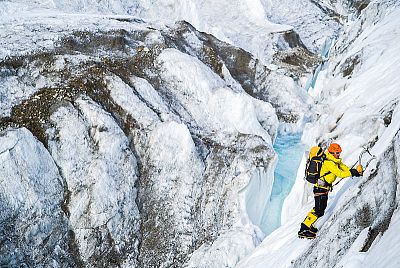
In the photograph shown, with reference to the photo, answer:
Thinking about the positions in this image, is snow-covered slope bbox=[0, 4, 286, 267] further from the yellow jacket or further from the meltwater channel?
the yellow jacket

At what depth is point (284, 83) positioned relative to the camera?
112 ft

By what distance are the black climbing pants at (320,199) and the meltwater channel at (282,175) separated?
11076 millimetres

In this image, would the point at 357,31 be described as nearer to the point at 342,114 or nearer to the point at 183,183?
the point at 342,114

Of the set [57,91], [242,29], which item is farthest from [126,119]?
[242,29]

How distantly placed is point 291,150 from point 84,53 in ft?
53.2

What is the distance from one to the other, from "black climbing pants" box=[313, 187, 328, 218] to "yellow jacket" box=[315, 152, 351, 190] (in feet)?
0.70

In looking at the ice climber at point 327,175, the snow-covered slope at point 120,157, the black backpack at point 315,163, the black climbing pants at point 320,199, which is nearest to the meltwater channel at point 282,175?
the snow-covered slope at point 120,157

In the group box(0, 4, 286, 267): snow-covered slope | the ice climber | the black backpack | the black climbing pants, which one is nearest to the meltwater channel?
box(0, 4, 286, 267): snow-covered slope

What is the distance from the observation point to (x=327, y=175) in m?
11.2

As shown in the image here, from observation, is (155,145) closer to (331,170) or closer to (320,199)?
(320,199)

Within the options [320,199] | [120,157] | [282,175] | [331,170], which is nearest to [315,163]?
[331,170]

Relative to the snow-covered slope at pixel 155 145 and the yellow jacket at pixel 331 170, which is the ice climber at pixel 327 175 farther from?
the snow-covered slope at pixel 155 145

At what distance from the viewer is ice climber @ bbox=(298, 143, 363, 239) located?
35.5 ft

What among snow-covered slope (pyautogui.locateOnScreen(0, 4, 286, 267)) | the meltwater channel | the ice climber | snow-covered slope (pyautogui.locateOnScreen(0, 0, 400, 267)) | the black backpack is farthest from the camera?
the meltwater channel
